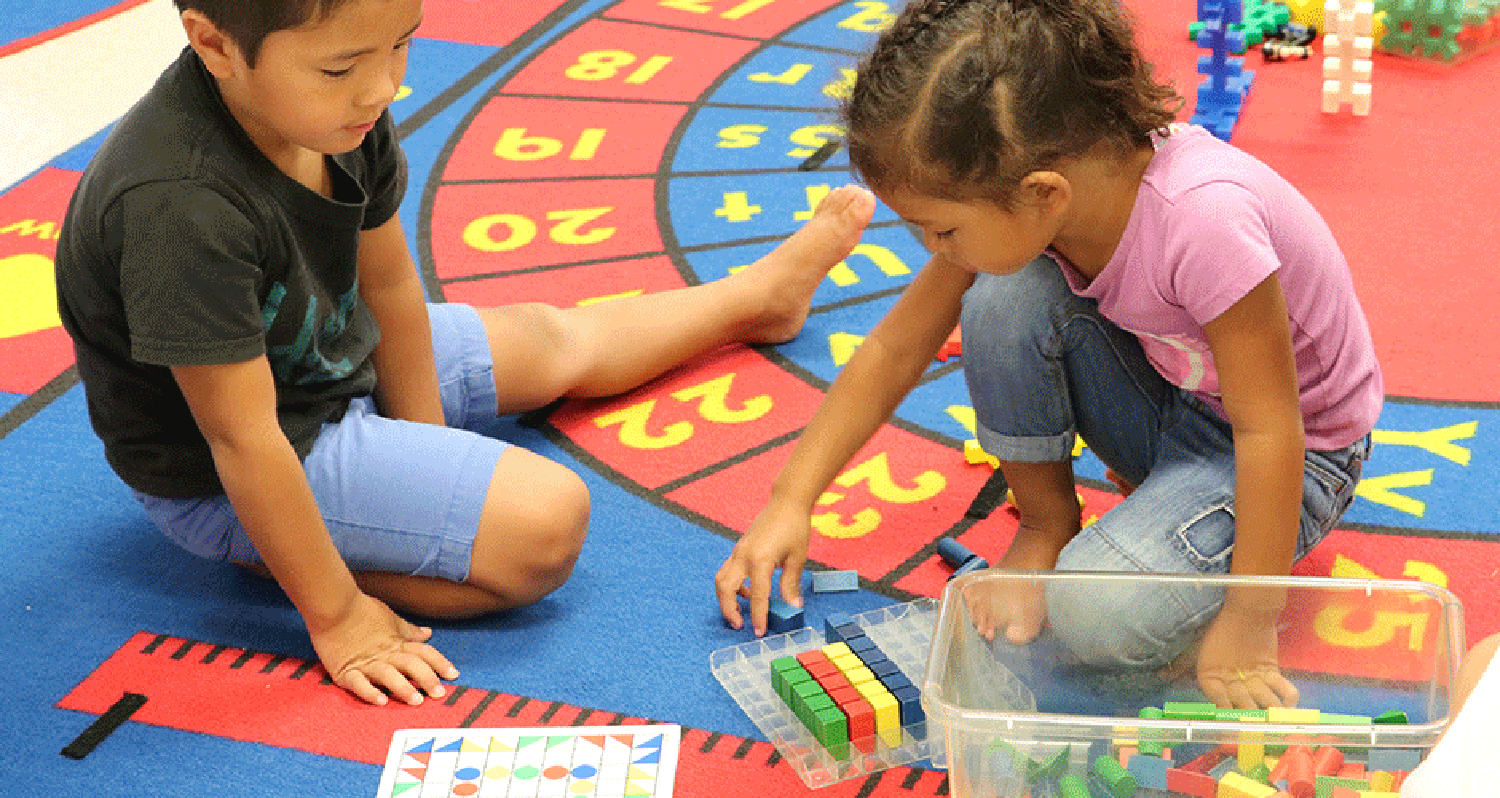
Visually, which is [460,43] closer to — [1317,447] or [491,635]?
[491,635]

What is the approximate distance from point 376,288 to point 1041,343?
0.60 meters

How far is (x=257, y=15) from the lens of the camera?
1041 millimetres

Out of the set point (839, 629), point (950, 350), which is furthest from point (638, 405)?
point (839, 629)

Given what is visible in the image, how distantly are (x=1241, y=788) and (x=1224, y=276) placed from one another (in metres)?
0.35

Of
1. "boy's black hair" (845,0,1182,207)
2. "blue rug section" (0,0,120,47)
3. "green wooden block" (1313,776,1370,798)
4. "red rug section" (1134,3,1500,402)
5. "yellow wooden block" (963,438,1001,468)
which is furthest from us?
"blue rug section" (0,0,120,47)

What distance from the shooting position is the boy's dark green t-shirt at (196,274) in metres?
1.11

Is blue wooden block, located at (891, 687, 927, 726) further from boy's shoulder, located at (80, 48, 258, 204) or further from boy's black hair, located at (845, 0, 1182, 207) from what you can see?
boy's shoulder, located at (80, 48, 258, 204)

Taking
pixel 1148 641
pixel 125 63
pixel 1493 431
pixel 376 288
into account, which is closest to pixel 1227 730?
pixel 1148 641

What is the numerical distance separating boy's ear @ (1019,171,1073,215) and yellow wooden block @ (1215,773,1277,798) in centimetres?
40

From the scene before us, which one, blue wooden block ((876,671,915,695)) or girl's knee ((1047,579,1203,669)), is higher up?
girl's knee ((1047,579,1203,669))

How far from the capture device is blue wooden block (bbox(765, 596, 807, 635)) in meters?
1.29

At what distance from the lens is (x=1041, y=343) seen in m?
1.24

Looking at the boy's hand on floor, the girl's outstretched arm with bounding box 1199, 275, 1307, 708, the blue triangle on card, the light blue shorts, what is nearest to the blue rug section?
the light blue shorts

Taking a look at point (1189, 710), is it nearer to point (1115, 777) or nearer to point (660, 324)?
point (1115, 777)
